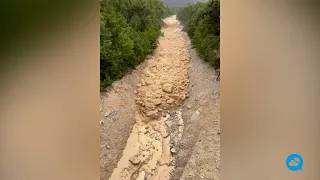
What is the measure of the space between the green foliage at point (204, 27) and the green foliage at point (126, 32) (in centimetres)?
16

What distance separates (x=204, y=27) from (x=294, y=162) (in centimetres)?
103

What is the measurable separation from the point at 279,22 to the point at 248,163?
2.87 feet

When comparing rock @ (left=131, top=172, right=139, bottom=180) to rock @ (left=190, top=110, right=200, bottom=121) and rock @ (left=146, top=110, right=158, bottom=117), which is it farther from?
rock @ (left=190, top=110, right=200, bottom=121)

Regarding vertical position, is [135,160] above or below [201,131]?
below

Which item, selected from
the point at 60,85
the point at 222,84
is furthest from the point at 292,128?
the point at 60,85

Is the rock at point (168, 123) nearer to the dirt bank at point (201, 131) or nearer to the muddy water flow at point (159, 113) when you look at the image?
the muddy water flow at point (159, 113)

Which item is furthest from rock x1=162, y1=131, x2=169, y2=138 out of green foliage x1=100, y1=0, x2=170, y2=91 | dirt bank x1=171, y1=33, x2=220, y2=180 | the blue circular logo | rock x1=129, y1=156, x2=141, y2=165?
the blue circular logo

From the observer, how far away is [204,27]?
6.71ft

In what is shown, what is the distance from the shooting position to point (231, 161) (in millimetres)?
1834

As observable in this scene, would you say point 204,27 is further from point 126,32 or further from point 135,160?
point 135,160

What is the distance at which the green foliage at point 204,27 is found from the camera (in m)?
2.00

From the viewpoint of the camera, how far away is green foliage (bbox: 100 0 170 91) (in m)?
2.02

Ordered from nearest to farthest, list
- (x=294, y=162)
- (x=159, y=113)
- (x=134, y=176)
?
(x=294, y=162) < (x=134, y=176) < (x=159, y=113)

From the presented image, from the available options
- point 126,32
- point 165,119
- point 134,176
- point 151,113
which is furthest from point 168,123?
point 126,32
